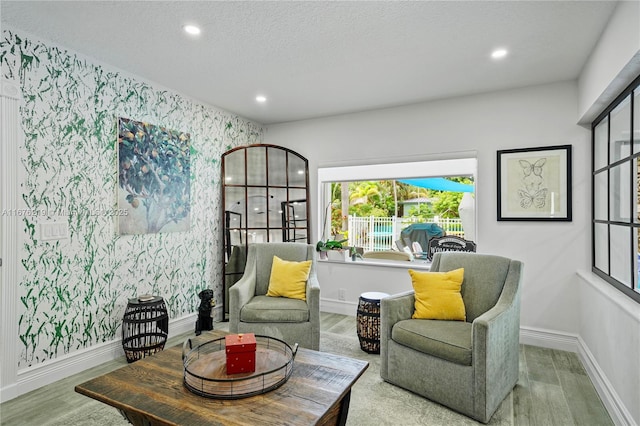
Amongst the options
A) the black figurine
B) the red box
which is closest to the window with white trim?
the red box

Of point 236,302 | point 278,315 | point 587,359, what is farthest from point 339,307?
point 587,359

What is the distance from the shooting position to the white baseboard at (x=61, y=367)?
251cm

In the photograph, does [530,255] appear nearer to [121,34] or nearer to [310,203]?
[310,203]

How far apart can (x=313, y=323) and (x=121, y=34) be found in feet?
8.59

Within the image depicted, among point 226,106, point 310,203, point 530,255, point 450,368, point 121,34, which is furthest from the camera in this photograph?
point 310,203

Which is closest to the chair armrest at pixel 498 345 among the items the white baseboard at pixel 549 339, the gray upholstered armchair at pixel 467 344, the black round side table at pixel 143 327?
the gray upholstered armchair at pixel 467 344

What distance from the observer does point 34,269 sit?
8.58ft

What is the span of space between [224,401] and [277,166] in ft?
11.1

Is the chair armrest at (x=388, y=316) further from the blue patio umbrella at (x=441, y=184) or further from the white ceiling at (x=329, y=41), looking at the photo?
the blue patio umbrella at (x=441, y=184)

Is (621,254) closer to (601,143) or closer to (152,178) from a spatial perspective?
(601,143)

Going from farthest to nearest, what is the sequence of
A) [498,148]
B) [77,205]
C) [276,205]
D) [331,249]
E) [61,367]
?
[276,205] < [331,249] < [498,148] < [77,205] < [61,367]

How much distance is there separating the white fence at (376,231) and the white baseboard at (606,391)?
192 cm

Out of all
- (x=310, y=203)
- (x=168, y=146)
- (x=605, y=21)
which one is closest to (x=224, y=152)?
(x=168, y=146)

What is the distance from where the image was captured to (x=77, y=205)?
2883 mm
